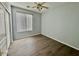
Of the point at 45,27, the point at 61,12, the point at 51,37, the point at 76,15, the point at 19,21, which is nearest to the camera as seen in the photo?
the point at 19,21

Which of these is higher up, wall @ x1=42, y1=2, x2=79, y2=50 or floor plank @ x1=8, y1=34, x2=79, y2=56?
wall @ x1=42, y1=2, x2=79, y2=50

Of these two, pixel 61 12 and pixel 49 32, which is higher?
pixel 61 12

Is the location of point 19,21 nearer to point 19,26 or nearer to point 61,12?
point 19,26

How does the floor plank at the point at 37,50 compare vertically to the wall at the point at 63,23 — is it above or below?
below

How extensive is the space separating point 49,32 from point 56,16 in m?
1.15

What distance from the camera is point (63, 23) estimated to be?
12.7 feet

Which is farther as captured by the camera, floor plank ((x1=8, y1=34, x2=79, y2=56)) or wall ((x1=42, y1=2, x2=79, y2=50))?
wall ((x1=42, y1=2, x2=79, y2=50))

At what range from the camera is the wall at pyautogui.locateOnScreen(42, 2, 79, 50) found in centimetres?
328

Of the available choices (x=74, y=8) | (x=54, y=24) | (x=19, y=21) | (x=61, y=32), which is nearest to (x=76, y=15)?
(x=74, y=8)

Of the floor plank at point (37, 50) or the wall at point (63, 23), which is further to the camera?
the wall at point (63, 23)

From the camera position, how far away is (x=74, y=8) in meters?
3.26

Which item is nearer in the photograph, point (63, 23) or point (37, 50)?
point (37, 50)

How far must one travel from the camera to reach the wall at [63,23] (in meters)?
3.28

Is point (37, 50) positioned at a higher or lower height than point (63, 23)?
lower
